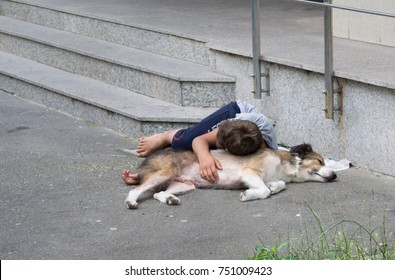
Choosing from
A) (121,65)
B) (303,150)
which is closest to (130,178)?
(303,150)

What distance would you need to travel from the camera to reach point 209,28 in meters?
9.44

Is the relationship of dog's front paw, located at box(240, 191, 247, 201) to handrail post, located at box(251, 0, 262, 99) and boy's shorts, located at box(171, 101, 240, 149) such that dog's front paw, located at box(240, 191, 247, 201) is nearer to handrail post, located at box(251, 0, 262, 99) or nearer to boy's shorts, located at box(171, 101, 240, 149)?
boy's shorts, located at box(171, 101, 240, 149)

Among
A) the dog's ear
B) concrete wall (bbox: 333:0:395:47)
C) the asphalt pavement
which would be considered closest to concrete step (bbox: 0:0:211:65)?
concrete wall (bbox: 333:0:395:47)

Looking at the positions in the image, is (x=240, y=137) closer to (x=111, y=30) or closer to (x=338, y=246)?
(x=338, y=246)

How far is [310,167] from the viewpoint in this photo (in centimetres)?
714


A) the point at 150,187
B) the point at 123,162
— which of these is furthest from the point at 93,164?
the point at 150,187

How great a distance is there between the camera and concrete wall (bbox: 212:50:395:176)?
23.6 feet

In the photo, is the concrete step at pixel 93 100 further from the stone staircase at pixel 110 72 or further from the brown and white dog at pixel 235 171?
the brown and white dog at pixel 235 171

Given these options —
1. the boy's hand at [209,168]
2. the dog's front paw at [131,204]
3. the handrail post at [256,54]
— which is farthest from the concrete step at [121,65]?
the dog's front paw at [131,204]

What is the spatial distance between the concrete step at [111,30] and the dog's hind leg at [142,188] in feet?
6.80

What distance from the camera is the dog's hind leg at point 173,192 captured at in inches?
271

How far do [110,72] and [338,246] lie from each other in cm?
462

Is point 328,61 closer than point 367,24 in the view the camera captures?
Yes

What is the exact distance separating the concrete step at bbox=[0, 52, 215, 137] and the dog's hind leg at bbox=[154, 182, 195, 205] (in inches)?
47.4
